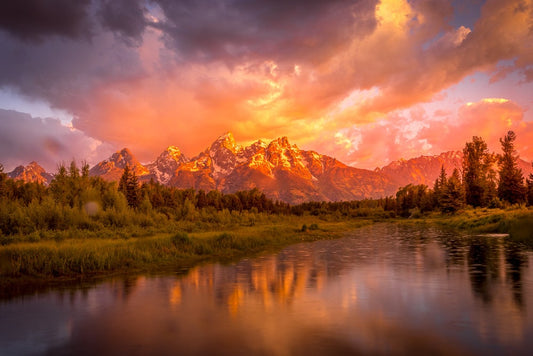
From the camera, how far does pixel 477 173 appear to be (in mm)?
104938

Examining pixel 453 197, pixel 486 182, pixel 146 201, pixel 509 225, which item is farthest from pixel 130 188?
pixel 486 182

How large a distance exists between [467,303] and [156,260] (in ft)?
67.4

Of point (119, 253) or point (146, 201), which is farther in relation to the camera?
point (146, 201)

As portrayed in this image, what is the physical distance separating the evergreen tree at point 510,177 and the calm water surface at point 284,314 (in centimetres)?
7278

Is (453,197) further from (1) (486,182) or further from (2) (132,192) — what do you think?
(2) (132,192)

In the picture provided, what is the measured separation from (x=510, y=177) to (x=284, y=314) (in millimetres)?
92097

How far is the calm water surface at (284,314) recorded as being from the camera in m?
11.3

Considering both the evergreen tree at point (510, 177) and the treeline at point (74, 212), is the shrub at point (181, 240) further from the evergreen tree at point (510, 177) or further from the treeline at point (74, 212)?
the evergreen tree at point (510, 177)

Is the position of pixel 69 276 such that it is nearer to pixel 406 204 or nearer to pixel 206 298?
pixel 206 298

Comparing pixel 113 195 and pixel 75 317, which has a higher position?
pixel 113 195

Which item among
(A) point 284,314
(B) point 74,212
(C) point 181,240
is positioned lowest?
(A) point 284,314

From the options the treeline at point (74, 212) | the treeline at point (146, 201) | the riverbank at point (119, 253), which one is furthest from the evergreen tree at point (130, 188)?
the riverbank at point (119, 253)

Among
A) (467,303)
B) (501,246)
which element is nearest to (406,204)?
(501,246)

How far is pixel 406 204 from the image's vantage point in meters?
161
